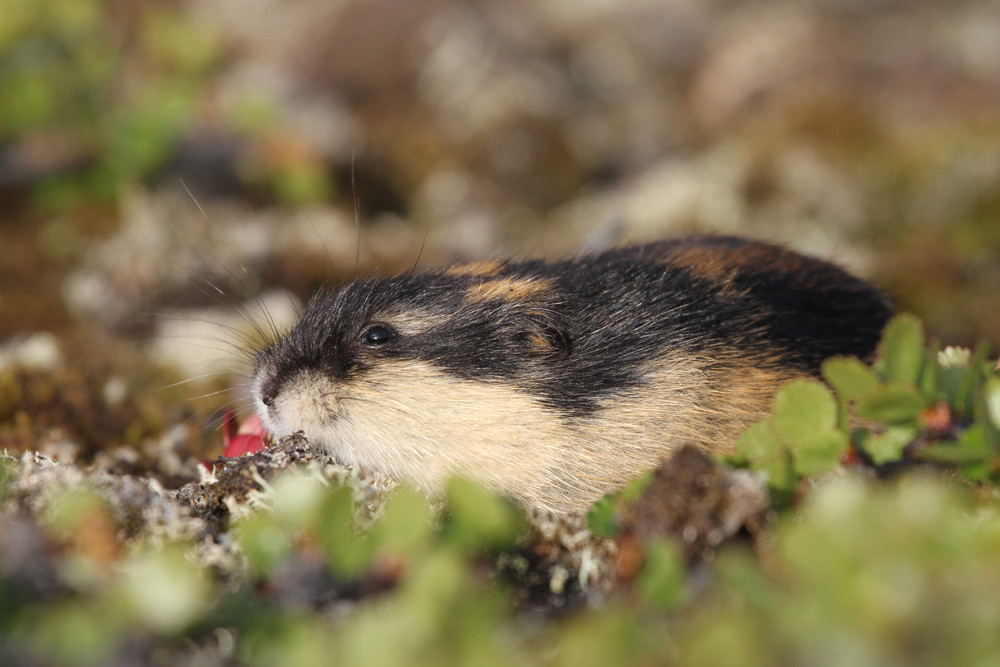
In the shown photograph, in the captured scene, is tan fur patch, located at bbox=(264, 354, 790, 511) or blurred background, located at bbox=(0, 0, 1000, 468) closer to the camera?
tan fur patch, located at bbox=(264, 354, 790, 511)

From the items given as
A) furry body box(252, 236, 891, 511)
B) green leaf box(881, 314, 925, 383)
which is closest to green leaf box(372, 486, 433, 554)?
furry body box(252, 236, 891, 511)

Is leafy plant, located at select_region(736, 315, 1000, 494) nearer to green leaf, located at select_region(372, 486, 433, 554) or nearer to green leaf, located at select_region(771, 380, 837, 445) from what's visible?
green leaf, located at select_region(771, 380, 837, 445)

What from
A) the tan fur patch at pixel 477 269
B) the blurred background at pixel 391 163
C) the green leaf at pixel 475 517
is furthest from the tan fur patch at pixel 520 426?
the blurred background at pixel 391 163

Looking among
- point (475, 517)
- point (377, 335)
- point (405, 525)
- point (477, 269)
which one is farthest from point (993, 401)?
point (477, 269)

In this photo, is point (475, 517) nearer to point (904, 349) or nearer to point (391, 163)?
point (904, 349)

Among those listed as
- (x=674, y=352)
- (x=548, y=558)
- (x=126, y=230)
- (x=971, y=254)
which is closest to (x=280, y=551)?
(x=548, y=558)

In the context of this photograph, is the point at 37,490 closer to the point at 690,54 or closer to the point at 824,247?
the point at 824,247

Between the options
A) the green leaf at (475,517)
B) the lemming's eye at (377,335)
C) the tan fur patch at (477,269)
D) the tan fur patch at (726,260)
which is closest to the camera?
the green leaf at (475,517)

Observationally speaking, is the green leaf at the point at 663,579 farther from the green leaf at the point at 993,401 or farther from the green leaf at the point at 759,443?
the green leaf at the point at 993,401
